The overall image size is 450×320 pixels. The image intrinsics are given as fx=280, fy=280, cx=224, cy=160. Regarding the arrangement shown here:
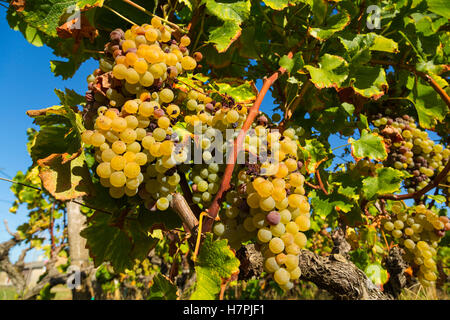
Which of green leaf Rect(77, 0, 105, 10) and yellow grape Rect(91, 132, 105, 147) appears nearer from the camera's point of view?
yellow grape Rect(91, 132, 105, 147)

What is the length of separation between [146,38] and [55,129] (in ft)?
1.30

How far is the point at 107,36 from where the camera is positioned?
3.56 ft

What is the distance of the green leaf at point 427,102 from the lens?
1.48 meters

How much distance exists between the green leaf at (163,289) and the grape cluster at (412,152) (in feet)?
5.01

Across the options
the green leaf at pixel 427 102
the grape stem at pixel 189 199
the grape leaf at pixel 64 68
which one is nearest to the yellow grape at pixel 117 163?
the grape stem at pixel 189 199

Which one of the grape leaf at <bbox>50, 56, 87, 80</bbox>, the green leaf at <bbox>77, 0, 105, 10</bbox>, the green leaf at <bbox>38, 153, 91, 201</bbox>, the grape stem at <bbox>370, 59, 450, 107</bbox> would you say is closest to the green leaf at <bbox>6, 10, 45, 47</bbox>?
the grape leaf at <bbox>50, 56, 87, 80</bbox>

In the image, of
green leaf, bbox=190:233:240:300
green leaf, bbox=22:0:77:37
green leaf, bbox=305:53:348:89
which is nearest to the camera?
green leaf, bbox=190:233:240:300

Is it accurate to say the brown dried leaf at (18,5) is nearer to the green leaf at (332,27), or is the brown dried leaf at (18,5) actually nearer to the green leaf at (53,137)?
the green leaf at (53,137)

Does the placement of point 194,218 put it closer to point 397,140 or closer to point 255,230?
point 255,230

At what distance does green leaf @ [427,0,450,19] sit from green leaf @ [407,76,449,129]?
1.02ft

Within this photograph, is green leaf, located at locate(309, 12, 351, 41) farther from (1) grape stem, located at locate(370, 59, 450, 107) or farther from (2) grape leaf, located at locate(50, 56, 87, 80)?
(2) grape leaf, located at locate(50, 56, 87, 80)

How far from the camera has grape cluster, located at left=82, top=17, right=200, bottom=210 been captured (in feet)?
2.29

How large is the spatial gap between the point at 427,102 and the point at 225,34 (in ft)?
4.04

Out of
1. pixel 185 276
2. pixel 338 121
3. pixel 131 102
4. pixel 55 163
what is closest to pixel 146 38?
pixel 131 102
